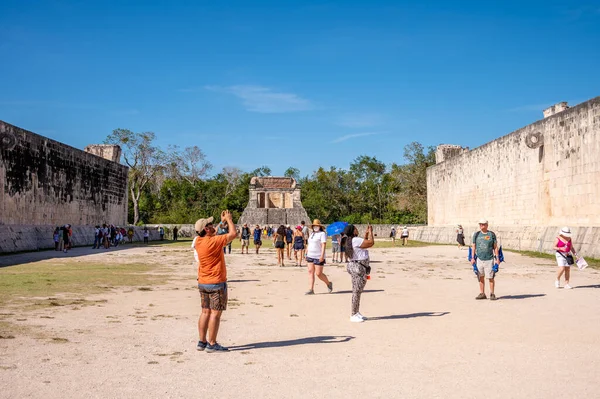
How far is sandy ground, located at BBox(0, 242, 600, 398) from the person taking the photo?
183 inches

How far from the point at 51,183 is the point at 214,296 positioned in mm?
23322

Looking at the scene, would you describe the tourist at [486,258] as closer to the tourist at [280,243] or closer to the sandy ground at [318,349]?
the sandy ground at [318,349]

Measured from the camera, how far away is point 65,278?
12930 mm

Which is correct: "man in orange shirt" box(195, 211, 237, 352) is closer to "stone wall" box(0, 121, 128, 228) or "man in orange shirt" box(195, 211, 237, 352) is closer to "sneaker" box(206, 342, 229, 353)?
"sneaker" box(206, 342, 229, 353)

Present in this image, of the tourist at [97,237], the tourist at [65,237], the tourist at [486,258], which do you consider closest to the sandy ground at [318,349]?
the tourist at [486,258]

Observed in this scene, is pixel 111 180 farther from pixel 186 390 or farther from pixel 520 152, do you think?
pixel 186 390

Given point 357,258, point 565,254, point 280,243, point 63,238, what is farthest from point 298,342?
point 63,238

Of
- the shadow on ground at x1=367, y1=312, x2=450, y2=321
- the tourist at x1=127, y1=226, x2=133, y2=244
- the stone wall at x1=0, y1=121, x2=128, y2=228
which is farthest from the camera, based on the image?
the tourist at x1=127, y1=226, x2=133, y2=244

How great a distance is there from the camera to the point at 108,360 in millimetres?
5504

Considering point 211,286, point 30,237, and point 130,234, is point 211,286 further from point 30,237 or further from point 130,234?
point 130,234

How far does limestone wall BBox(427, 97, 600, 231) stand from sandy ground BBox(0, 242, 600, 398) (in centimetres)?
1035

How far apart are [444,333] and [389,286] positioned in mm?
5234

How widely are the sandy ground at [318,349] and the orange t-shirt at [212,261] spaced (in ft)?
2.53

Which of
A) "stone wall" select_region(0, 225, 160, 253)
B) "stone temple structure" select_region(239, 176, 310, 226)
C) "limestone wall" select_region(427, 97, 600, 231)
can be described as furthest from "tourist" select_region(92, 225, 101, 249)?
"stone temple structure" select_region(239, 176, 310, 226)
